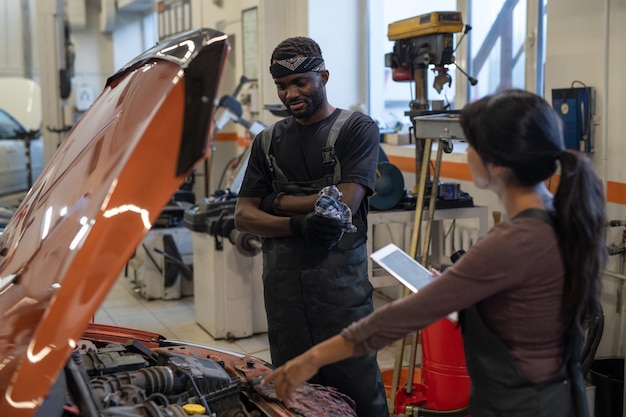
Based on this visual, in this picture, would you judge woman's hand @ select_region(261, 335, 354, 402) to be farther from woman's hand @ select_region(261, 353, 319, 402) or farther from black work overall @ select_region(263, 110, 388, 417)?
black work overall @ select_region(263, 110, 388, 417)

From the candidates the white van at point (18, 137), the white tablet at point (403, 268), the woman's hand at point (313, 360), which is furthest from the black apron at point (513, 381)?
the white van at point (18, 137)

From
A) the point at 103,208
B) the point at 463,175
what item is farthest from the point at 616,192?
the point at 103,208

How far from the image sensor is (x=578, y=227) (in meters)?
1.51

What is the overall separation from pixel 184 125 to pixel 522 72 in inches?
164

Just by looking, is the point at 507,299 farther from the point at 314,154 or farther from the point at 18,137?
the point at 18,137

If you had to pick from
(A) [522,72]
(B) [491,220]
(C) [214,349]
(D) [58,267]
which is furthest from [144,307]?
(D) [58,267]

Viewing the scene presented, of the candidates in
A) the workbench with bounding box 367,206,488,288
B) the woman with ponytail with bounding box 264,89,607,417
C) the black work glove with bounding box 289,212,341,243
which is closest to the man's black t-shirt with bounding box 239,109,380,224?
the black work glove with bounding box 289,212,341,243

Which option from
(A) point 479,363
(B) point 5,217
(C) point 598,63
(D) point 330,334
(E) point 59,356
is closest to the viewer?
(E) point 59,356

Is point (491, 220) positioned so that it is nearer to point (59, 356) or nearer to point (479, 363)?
point (479, 363)

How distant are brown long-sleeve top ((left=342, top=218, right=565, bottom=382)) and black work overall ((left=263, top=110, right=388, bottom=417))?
1.04 m

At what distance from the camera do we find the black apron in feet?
5.08

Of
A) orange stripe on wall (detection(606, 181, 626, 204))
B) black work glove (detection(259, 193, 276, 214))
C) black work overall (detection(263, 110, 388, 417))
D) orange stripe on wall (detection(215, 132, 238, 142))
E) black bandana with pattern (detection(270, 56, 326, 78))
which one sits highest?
black bandana with pattern (detection(270, 56, 326, 78))

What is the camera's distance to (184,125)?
4.78ft

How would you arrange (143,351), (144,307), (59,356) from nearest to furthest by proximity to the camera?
(59,356)
(143,351)
(144,307)
